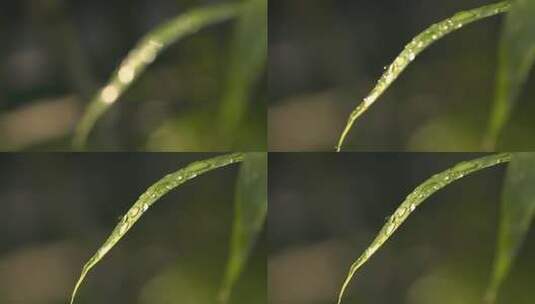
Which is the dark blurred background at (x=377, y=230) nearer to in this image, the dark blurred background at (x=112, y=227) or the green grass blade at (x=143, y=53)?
the dark blurred background at (x=112, y=227)

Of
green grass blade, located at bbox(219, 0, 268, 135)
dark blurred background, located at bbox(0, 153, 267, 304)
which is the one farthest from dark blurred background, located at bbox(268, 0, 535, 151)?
dark blurred background, located at bbox(0, 153, 267, 304)

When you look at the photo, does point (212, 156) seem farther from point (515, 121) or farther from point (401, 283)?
point (515, 121)

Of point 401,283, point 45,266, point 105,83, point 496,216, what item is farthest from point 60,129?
point 496,216

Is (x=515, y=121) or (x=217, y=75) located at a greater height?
(x=217, y=75)

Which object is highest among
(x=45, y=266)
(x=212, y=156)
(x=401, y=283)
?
(x=212, y=156)

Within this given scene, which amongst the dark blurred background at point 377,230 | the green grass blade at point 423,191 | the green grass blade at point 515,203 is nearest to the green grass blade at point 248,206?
the dark blurred background at point 377,230

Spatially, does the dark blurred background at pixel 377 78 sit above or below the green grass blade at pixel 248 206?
above
